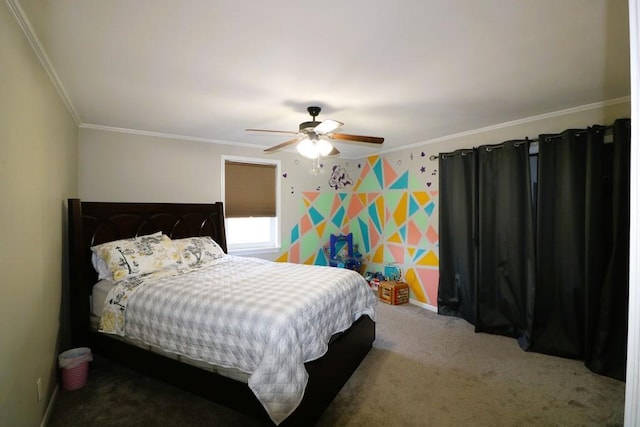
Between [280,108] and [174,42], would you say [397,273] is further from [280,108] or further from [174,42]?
[174,42]

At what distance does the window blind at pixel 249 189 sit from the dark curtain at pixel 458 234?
241 cm

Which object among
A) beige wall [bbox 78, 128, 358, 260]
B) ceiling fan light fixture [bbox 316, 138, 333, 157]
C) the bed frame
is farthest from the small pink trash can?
ceiling fan light fixture [bbox 316, 138, 333, 157]

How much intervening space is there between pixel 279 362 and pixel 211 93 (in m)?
2.07

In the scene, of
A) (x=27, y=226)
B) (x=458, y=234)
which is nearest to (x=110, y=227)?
(x=27, y=226)

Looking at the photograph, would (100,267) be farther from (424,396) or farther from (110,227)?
(424,396)

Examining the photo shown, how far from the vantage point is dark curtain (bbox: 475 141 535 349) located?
3014 millimetres

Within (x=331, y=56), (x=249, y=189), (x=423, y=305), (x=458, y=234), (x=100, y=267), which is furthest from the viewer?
(x=249, y=189)

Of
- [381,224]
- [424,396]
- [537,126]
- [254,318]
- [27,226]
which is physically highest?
[537,126]

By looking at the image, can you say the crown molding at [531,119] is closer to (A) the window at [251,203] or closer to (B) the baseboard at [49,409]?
(A) the window at [251,203]

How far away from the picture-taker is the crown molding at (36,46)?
1371mm

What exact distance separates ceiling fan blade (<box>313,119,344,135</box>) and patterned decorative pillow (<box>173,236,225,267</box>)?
190cm

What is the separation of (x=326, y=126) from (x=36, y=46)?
71.6 inches

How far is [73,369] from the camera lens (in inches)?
89.8

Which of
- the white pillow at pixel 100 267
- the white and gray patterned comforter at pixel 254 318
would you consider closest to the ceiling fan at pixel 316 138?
the white and gray patterned comforter at pixel 254 318
